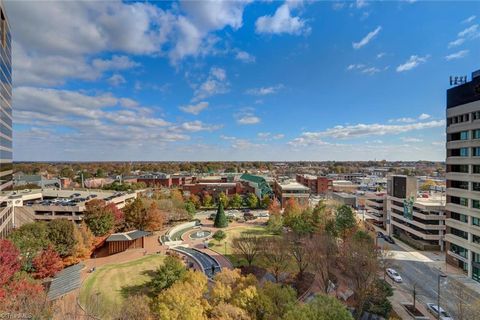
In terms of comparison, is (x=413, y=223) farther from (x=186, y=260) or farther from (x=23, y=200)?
(x=23, y=200)

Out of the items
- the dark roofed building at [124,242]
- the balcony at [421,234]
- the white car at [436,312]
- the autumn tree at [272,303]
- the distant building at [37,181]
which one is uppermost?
the distant building at [37,181]

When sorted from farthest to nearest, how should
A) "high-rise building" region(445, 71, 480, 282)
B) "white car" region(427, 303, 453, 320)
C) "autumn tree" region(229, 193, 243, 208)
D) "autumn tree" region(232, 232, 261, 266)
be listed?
"autumn tree" region(229, 193, 243, 208)
"autumn tree" region(232, 232, 261, 266)
"high-rise building" region(445, 71, 480, 282)
"white car" region(427, 303, 453, 320)

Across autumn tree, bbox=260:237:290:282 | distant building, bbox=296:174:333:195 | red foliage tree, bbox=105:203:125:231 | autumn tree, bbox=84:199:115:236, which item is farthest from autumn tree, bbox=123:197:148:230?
distant building, bbox=296:174:333:195

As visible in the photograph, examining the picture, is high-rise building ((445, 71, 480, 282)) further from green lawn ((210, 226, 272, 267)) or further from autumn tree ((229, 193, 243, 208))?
autumn tree ((229, 193, 243, 208))

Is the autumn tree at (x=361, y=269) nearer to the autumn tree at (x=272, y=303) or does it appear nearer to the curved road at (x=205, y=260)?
the autumn tree at (x=272, y=303)

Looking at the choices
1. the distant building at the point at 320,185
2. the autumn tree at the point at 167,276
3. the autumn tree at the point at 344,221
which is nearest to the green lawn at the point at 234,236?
the autumn tree at the point at 167,276

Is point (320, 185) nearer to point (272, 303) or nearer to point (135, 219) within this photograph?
point (135, 219)
